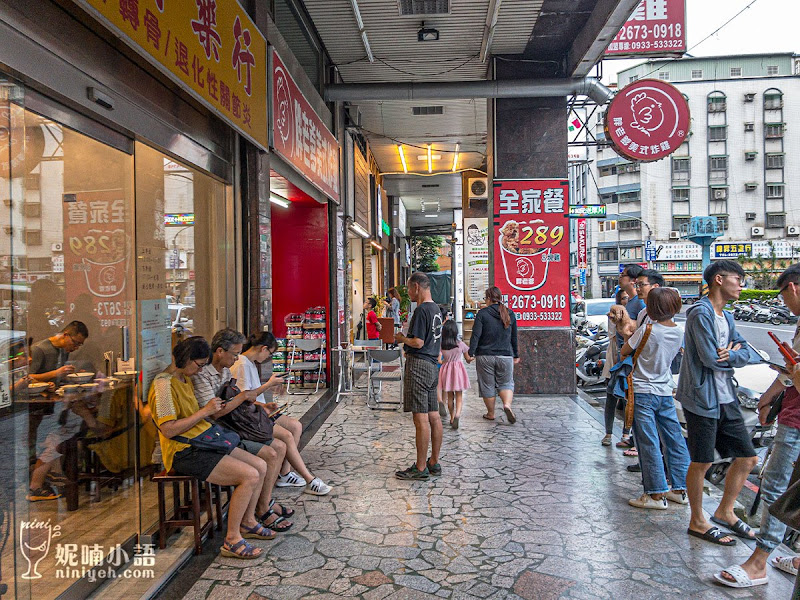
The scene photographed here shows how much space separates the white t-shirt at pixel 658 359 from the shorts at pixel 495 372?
287 centimetres

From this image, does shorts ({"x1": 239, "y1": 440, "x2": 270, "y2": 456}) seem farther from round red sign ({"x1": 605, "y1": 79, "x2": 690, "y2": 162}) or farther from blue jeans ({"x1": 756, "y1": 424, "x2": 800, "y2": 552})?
round red sign ({"x1": 605, "y1": 79, "x2": 690, "y2": 162})

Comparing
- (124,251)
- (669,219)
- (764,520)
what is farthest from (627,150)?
(669,219)

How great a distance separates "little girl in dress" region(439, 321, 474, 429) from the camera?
7008mm

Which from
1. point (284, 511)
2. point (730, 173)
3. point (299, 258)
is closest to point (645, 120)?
point (299, 258)

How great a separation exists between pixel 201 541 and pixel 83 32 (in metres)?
3.00

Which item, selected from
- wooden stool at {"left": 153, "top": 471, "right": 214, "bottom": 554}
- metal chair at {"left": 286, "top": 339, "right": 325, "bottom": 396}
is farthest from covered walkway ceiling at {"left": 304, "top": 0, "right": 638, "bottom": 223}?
Result: wooden stool at {"left": 153, "top": 471, "right": 214, "bottom": 554}

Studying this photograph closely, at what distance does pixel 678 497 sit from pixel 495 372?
2.94m

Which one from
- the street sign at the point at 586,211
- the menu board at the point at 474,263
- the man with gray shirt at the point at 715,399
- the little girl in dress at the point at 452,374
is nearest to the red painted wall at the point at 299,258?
the little girl in dress at the point at 452,374

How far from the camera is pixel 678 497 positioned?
4449mm

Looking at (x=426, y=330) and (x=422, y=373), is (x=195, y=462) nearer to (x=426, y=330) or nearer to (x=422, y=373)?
(x=422, y=373)

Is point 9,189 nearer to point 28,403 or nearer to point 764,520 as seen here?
point 28,403

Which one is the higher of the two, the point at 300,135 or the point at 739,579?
the point at 300,135

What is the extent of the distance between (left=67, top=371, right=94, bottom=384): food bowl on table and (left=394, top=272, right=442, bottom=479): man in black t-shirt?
230 cm
